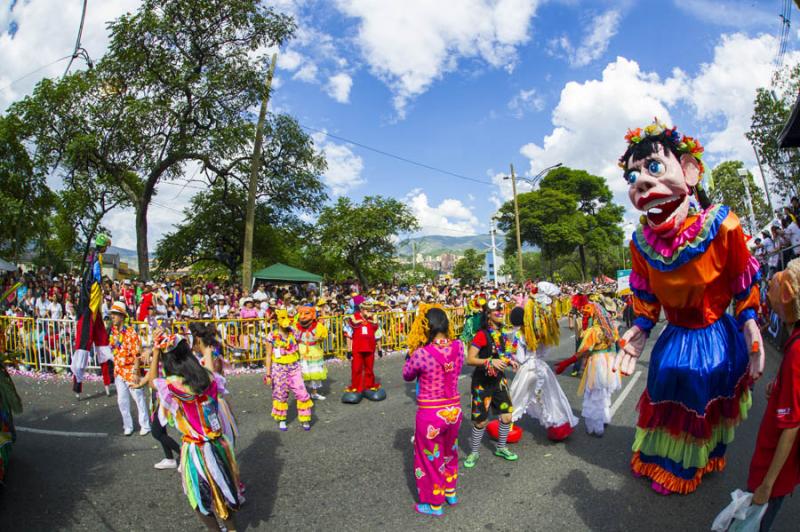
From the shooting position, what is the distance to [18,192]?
59.0ft

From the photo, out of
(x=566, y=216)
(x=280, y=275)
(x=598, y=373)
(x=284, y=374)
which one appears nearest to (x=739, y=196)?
(x=566, y=216)

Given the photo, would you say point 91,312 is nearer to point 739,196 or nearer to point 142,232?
point 142,232

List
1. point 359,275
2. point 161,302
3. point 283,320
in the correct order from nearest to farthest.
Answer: point 283,320 < point 161,302 < point 359,275

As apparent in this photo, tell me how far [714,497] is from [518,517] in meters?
1.61

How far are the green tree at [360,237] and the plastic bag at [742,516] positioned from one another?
22880mm

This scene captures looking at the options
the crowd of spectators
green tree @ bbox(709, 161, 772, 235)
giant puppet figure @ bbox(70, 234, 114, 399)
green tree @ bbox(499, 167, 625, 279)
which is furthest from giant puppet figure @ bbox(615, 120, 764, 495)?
green tree @ bbox(499, 167, 625, 279)

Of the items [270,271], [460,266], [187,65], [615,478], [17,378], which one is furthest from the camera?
[460,266]

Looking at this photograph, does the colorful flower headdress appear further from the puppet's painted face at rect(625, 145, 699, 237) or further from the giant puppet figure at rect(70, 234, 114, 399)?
the puppet's painted face at rect(625, 145, 699, 237)

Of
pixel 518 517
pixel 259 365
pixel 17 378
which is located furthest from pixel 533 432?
pixel 17 378

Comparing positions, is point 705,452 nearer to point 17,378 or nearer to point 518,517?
point 518,517

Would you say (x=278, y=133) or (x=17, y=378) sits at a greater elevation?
(x=278, y=133)

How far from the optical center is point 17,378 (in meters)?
9.33

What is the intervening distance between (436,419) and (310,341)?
3881 mm

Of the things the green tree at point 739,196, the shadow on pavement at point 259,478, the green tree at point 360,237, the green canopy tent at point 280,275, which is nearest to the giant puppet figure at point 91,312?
the shadow on pavement at point 259,478
